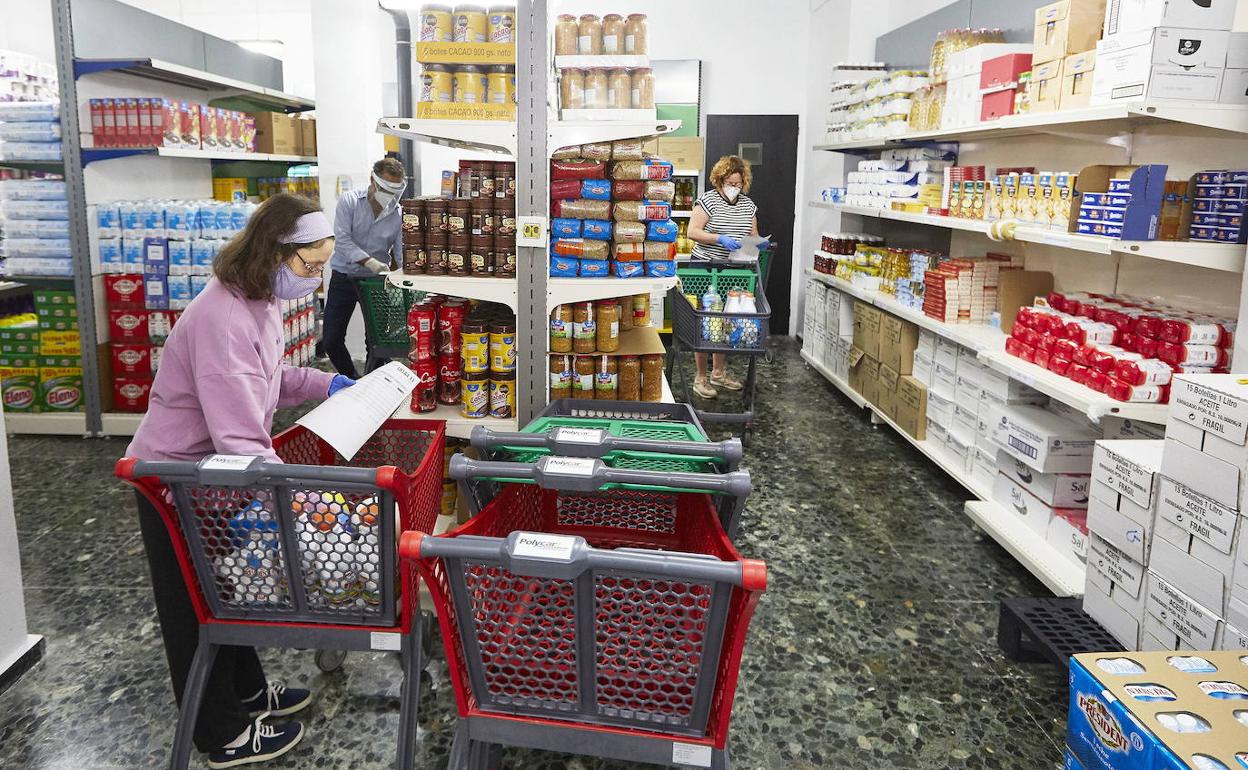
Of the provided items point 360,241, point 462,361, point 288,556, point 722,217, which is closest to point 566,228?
point 462,361

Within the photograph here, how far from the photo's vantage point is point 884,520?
4352mm

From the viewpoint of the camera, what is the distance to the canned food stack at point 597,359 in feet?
10.5

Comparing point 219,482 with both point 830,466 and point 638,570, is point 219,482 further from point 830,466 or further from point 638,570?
A: point 830,466

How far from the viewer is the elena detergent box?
63.4 inches

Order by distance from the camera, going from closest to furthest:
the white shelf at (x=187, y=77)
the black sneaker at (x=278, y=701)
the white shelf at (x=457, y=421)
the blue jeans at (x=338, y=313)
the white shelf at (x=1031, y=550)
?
1. the black sneaker at (x=278, y=701)
2. the white shelf at (x=457, y=421)
3. the white shelf at (x=1031, y=550)
4. the white shelf at (x=187, y=77)
5. the blue jeans at (x=338, y=313)

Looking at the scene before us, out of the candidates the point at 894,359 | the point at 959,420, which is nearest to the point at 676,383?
the point at 894,359

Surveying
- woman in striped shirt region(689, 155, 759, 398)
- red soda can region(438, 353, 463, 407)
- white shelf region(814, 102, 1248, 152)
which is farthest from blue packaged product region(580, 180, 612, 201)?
woman in striped shirt region(689, 155, 759, 398)

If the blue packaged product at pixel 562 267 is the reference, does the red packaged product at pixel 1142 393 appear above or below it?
below

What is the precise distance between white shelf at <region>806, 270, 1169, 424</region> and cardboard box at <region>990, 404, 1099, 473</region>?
15 centimetres

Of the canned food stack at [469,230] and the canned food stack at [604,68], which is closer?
the canned food stack at [469,230]

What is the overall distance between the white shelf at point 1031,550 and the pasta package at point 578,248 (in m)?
2.15

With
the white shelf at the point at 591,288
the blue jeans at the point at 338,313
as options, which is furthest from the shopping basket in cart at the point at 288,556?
the blue jeans at the point at 338,313

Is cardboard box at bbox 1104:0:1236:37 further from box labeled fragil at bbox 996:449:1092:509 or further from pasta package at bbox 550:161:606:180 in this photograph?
pasta package at bbox 550:161:606:180

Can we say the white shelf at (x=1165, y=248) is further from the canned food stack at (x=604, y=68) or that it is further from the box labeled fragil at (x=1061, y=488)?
the canned food stack at (x=604, y=68)
